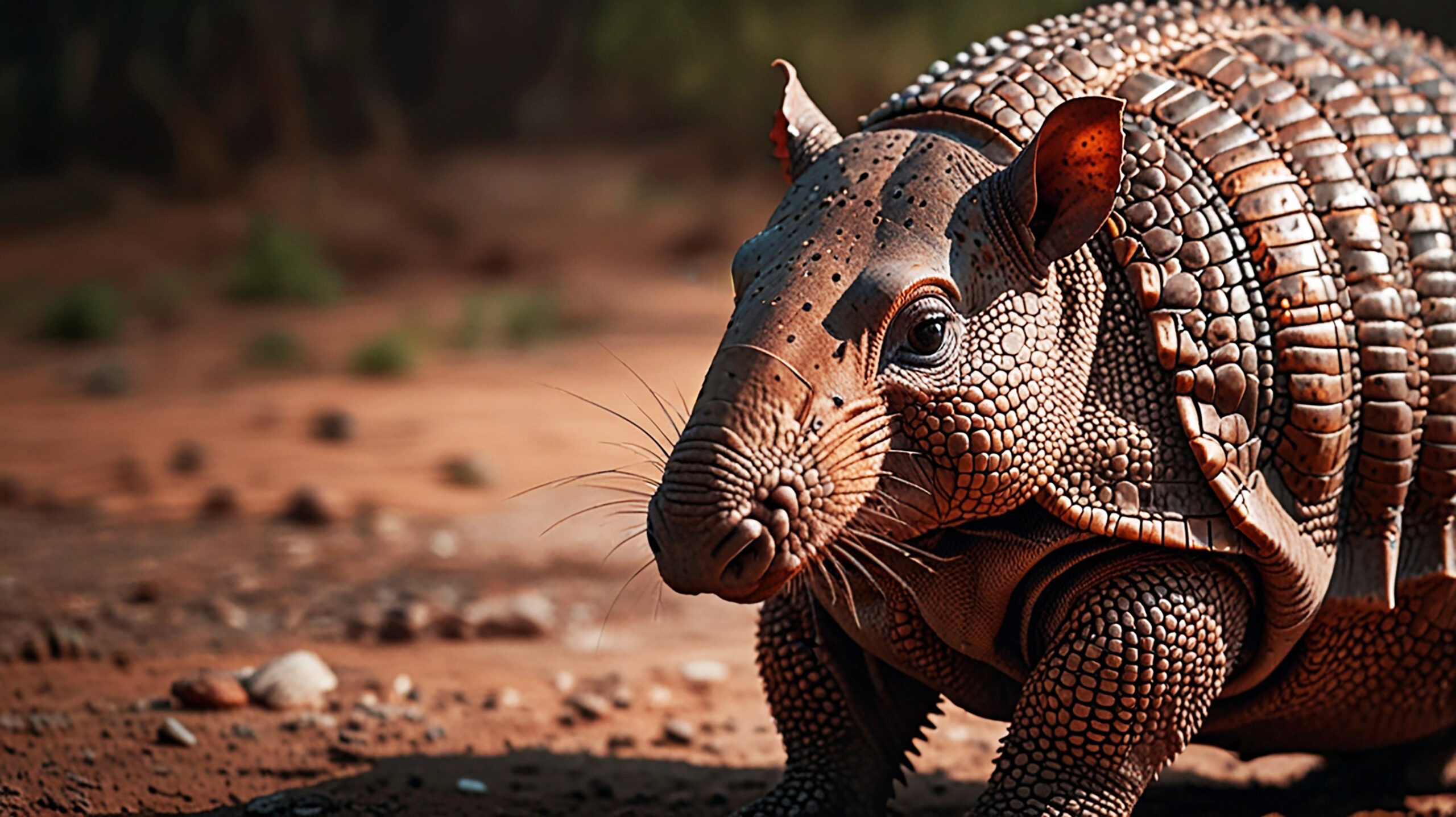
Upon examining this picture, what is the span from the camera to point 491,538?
789 centimetres

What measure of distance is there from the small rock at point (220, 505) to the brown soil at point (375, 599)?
0.11m

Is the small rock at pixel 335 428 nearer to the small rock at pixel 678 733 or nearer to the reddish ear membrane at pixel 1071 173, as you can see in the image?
the small rock at pixel 678 733

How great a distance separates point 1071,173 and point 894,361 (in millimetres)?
547

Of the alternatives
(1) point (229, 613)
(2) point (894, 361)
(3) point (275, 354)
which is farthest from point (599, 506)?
(3) point (275, 354)

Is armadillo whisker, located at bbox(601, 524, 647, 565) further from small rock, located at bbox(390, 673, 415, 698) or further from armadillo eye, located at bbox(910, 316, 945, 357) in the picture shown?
small rock, located at bbox(390, 673, 415, 698)

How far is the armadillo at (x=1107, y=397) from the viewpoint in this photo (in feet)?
9.62

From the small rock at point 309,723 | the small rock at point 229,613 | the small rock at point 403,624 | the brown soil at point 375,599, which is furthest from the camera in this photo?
the small rock at point 229,613

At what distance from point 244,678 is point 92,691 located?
1.74 ft

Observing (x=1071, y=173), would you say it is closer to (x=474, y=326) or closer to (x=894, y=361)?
(x=894, y=361)

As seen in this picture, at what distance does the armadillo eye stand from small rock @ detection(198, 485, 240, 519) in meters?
6.19

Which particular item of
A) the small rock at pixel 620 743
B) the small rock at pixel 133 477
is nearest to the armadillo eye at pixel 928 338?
the small rock at pixel 620 743

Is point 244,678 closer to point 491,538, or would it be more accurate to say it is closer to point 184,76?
point 491,538

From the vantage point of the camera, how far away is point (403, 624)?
6.18m

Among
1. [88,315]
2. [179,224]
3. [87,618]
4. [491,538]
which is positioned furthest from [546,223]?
[87,618]
